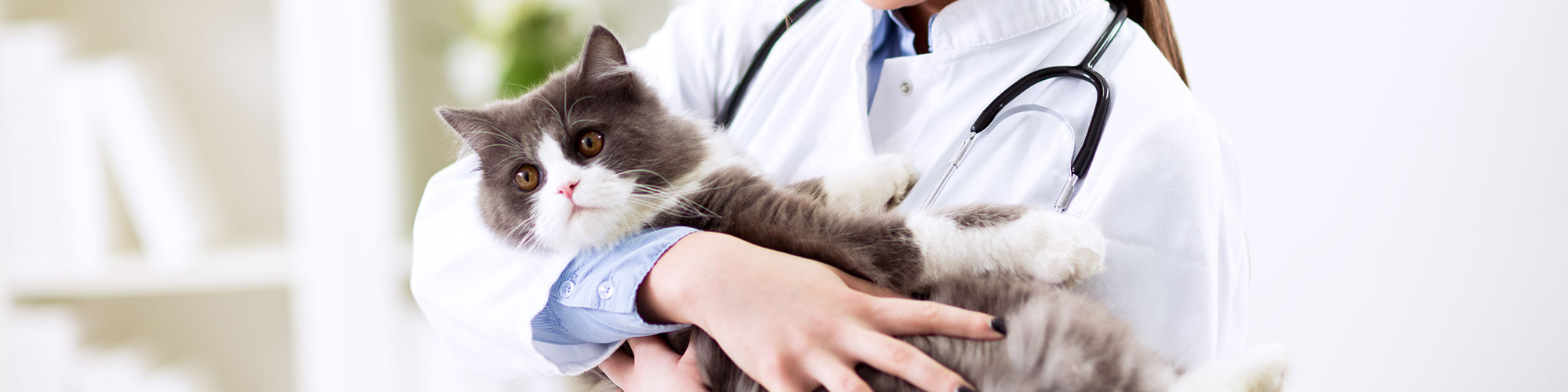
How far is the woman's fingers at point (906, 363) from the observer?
86cm

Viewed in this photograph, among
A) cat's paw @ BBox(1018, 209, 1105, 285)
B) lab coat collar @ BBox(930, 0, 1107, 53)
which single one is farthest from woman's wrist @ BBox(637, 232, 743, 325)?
lab coat collar @ BBox(930, 0, 1107, 53)

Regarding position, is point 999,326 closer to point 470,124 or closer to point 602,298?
point 602,298

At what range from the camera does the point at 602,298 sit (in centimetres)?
109

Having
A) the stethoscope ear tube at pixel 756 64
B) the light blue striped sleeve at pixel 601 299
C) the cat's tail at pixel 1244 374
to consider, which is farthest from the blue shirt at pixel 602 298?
the cat's tail at pixel 1244 374

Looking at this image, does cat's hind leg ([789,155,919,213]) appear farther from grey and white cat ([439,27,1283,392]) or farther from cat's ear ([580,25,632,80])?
cat's ear ([580,25,632,80])

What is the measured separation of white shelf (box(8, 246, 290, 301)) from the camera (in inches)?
94.7

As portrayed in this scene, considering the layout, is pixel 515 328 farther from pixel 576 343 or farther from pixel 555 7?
pixel 555 7

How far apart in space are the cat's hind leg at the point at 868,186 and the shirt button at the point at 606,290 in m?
0.28

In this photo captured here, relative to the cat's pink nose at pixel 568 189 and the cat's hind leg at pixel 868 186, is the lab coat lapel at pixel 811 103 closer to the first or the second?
the cat's hind leg at pixel 868 186

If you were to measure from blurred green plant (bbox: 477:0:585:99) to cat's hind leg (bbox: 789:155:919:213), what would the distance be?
4.19 ft

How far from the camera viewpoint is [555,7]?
2328 mm

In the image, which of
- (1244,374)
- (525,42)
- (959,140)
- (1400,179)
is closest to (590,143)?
(959,140)

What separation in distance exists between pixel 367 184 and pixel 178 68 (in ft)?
2.90

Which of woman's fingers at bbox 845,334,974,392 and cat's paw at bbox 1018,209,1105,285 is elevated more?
cat's paw at bbox 1018,209,1105,285
